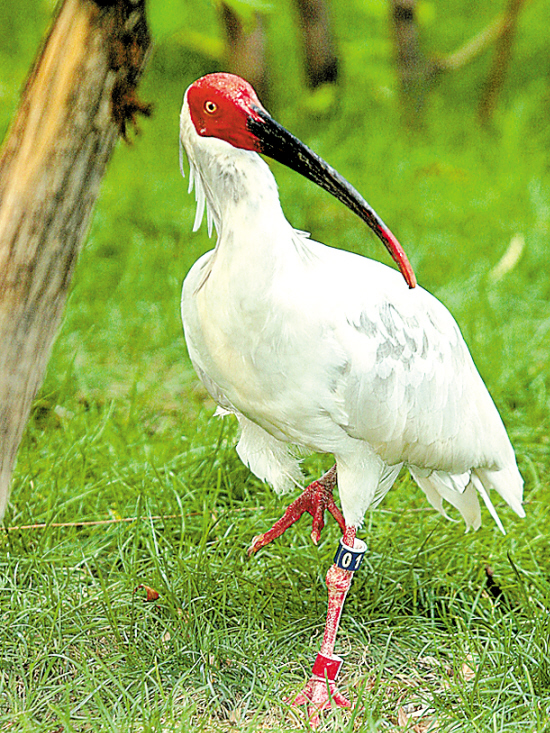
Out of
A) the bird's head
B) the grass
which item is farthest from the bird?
the grass

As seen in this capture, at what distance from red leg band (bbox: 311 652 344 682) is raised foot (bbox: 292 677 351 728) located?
0.01 m

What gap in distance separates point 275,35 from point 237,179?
6.98m

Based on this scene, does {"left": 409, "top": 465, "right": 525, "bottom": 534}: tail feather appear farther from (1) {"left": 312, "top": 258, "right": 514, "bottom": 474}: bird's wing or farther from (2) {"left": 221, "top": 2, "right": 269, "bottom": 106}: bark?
(2) {"left": 221, "top": 2, "right": 269, "bottom": 106}: bark

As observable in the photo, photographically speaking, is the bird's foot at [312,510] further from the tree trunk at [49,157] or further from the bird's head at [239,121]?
the bird's head at [239,121]

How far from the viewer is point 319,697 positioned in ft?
8.50

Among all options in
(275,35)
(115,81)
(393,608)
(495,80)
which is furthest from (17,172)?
(275,35)

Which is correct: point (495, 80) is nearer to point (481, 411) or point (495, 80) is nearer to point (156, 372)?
point (156, 372)

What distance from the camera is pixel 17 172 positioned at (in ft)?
8.27

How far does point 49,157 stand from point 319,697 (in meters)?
1.65

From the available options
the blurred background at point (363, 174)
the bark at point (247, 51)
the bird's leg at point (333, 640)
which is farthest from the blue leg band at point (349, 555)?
the bark at point (247, 51)

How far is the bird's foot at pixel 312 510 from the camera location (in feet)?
9.82

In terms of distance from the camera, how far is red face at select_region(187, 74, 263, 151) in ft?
6.78

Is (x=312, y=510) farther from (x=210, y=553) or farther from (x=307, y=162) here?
(x=307, y=162)

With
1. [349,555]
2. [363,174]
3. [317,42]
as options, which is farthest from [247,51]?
[349,555]
